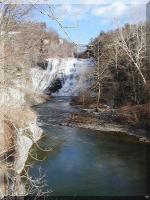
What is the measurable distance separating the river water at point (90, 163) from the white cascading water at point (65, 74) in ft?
31.0

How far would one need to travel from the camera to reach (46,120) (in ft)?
53.3

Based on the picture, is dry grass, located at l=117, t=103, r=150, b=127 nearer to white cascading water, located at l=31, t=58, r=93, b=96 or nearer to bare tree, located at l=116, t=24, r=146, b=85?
bare tree, located at l=116, t=24, r=146, b=85

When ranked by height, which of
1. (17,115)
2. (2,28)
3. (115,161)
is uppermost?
(2,28)

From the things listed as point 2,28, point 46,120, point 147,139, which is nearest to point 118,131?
point 147,139

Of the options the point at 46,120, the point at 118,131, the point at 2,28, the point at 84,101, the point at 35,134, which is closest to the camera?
the point at 2,28

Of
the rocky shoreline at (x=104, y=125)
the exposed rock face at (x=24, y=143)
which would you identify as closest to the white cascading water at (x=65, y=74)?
the rocky shoreline at (x=104, y=125)

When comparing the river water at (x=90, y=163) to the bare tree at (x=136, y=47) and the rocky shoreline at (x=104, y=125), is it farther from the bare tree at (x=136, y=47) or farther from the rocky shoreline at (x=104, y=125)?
the bare tree at (x=136, y=47)

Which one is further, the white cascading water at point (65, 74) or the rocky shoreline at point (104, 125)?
the white cascading water at point (65, 74)

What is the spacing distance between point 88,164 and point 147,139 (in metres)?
3.53

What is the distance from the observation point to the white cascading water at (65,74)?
24547 millimetres

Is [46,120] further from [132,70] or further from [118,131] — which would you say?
[132,70]

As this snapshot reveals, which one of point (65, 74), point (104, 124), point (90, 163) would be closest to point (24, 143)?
point (90, 163)

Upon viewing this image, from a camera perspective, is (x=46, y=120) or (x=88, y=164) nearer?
(x=88, y=164)

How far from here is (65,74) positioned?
27.2m
